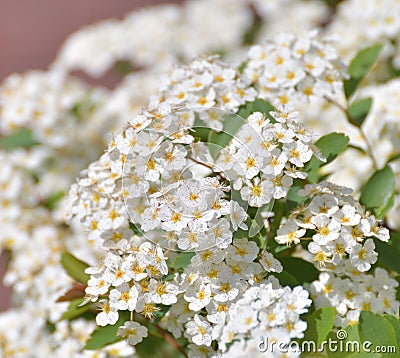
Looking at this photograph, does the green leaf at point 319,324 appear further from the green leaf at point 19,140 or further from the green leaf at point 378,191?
the green leaf at point 19,140

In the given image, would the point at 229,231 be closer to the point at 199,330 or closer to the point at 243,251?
the point at 243,251

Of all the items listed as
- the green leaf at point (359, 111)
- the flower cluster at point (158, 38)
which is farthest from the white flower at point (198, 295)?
the flower cluster at point (158, 38)

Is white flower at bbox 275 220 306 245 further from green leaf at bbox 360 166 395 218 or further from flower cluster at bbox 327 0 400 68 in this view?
flower cluster at bbox 327 0 400 68

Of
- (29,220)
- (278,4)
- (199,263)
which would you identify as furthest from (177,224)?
(278,4)

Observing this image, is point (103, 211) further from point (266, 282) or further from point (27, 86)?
point (27, 86)

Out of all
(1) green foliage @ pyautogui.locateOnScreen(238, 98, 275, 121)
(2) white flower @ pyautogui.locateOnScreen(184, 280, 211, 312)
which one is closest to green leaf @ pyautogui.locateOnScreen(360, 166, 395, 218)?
(1) green foliage @ pyautogui.locateOnScreen(238, 98, 275, 121)
